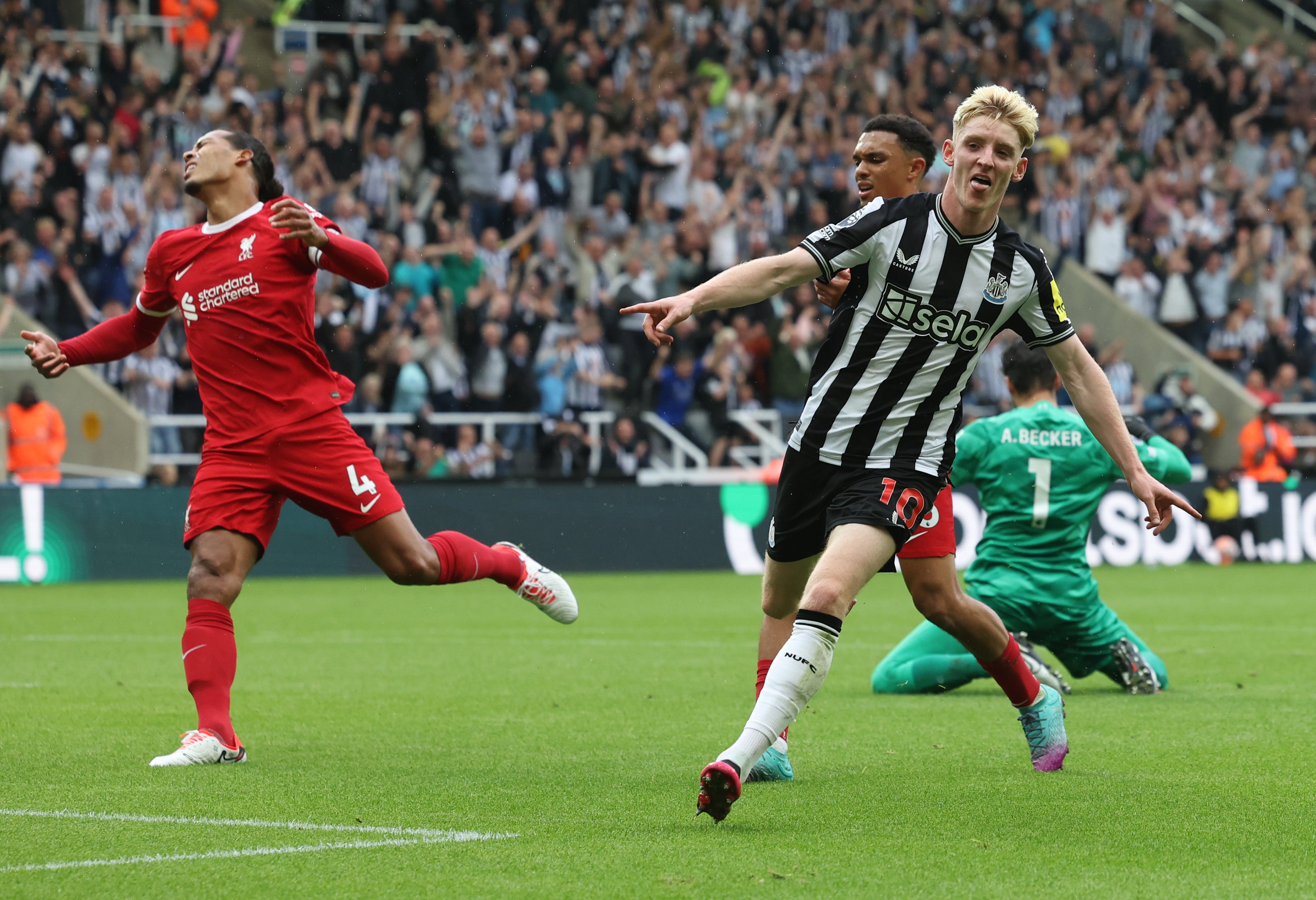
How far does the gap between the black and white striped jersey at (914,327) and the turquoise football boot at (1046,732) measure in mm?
1109

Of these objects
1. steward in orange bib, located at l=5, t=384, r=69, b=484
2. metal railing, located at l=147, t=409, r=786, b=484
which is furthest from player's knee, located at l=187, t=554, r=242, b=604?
steward in orange bib, located at l=5, t=384, r=69, b=484

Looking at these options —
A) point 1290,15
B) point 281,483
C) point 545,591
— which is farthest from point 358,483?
point 1290,15

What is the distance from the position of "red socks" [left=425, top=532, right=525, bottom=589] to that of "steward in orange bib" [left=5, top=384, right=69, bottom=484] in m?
12.8

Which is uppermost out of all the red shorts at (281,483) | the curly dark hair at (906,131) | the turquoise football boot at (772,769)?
the curly dark hair at (906,131)

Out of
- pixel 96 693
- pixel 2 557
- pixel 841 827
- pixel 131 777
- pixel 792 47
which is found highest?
pixel 792 47

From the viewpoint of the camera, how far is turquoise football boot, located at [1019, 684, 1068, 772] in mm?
6195

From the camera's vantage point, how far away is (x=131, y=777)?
5961mm

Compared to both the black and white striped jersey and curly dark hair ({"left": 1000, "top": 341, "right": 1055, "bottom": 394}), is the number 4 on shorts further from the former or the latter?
curly dark hair ({"left": 1000, "top": 341, "right": 1055, "bottom": 394})

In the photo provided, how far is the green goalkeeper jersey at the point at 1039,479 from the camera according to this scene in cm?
870

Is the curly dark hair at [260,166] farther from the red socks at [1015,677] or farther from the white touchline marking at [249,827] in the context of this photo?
the red socks at [1015,677]

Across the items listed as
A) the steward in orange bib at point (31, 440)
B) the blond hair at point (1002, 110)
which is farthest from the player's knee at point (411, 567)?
the steward in orange bib at point (31, 440)

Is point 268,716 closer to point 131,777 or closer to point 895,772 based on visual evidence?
point 131,777

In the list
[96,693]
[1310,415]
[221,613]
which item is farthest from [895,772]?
[1310,415]

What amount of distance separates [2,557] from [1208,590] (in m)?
11.5
